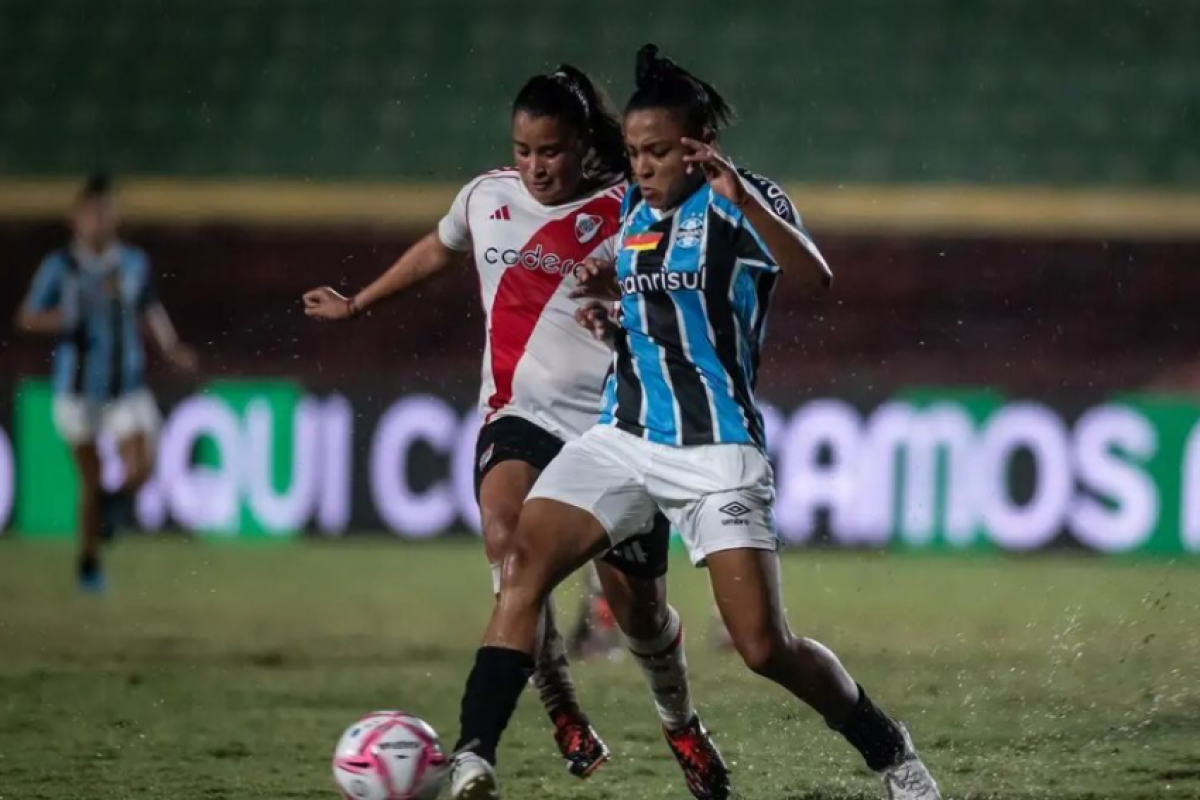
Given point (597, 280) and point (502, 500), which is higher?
point (597, 280)

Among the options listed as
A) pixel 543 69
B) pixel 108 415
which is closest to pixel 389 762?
pixel 108 415

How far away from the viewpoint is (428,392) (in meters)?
12.8

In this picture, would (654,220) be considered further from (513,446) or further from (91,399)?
(91,399)

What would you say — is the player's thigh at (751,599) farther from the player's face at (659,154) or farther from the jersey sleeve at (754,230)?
the player's face at (659,154)


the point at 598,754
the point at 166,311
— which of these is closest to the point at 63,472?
the point at 166,311

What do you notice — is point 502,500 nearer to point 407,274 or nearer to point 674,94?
point 407,274

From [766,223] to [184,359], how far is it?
7473 millimetres

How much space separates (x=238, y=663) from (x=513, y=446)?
3.11 meters

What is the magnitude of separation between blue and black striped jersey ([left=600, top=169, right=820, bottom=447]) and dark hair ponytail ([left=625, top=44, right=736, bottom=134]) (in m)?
0.16

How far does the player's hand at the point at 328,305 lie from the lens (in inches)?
219

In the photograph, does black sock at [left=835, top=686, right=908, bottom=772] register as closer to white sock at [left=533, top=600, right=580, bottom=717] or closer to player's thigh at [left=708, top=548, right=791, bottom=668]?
player's thigh at [left=708, top=548, right=791, bottom=668]

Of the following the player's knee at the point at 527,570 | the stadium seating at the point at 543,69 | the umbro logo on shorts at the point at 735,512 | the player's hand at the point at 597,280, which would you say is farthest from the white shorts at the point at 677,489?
the stadium seating at the point at 543,69

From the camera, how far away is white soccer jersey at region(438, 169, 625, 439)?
18.0ft

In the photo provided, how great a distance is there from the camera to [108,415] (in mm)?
11859
